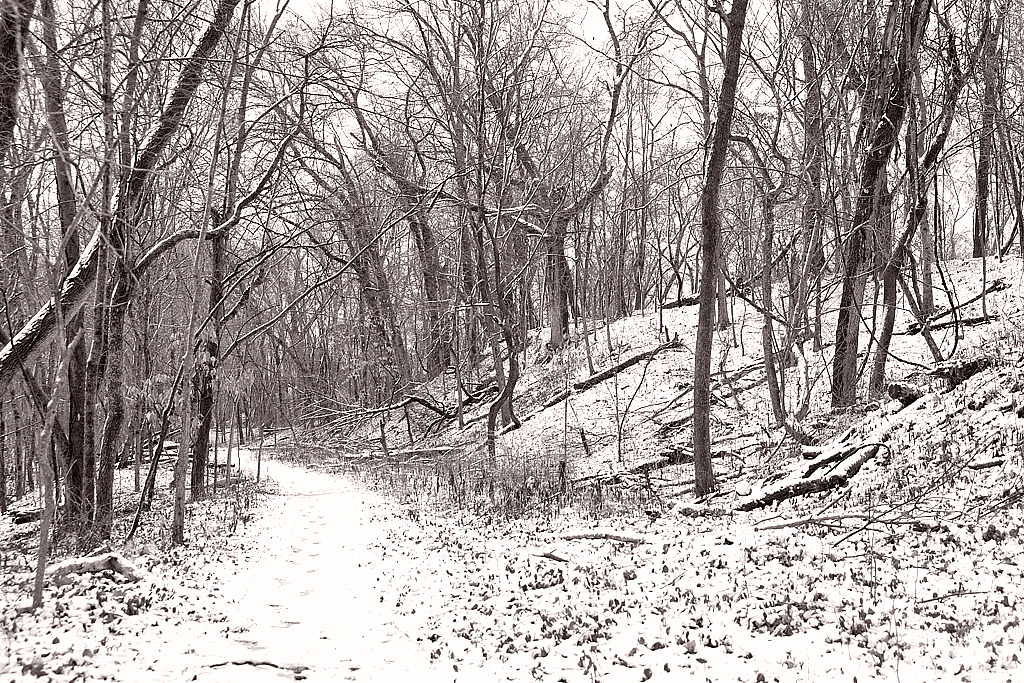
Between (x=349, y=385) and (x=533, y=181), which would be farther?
(x=349, y=385)

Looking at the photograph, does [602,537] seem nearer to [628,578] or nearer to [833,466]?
[628,578]

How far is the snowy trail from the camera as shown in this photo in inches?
239

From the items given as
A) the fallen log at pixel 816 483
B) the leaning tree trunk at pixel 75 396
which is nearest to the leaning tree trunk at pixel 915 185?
the fallen log at pixel 816 483

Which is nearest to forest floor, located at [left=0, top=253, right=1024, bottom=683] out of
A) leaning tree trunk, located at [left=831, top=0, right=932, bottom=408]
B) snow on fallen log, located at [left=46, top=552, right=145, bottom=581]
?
snow on fallen log, located at [left=46, top=552, right=145, bottom=581]

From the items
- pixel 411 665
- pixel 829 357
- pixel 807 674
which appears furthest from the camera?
pixel 829 357

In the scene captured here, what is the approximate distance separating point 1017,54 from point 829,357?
8290 mm

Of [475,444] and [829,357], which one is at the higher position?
[829,357]

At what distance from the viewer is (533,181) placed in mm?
21859

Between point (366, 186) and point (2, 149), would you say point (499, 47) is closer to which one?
point (366, 186)

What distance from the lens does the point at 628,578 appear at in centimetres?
808

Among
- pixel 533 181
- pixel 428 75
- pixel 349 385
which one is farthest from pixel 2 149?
pixel 349 385

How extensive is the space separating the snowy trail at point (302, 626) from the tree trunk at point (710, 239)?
18.3 ft

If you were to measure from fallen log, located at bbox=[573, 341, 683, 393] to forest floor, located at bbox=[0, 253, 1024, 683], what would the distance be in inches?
315

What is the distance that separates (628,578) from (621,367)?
16844 mm
